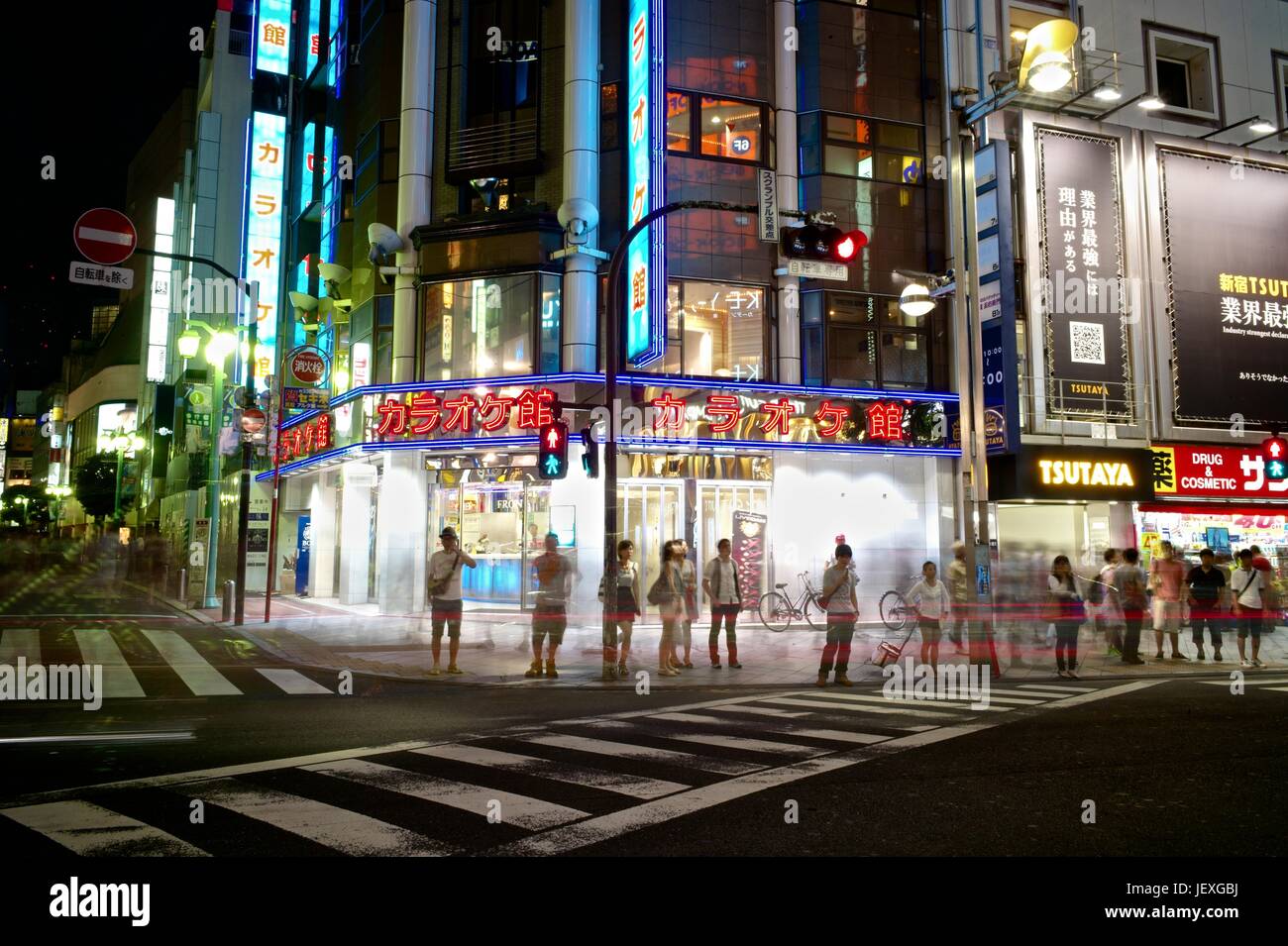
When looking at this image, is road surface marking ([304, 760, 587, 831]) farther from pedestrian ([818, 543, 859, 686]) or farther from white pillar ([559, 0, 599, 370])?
white pillar ([559, 0, 599, 370])

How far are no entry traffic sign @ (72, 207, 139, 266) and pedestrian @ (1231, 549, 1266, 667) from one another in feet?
61.3

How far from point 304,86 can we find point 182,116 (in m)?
52.5

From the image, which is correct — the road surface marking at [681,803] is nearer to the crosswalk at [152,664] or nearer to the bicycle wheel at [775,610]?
the crosswalk at [152,664]

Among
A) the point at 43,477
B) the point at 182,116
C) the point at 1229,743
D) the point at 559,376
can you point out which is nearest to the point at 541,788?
the point at 1229,743

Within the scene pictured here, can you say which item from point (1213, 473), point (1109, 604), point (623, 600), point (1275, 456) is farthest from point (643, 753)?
point (1213, 473)

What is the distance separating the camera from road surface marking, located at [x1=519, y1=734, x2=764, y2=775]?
730 centimetres

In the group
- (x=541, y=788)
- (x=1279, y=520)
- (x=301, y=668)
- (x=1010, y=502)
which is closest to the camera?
(x=541, y=788)

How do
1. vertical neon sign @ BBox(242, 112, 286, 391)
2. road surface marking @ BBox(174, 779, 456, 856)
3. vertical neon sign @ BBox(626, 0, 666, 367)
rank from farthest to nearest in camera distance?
vertical neon sign @ BBox(242, 112, 286, 391) < vertical neon sign @ BBox(626, 0, 666, 367) < road surface marking @ BBox(174, 779, 456, 856)

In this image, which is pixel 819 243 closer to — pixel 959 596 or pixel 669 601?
pixel 669 601

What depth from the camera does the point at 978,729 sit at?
9.15 metres

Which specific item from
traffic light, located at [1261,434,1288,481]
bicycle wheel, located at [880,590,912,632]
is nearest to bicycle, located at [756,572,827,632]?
bicycle wheel, located at [880,590,912,632]

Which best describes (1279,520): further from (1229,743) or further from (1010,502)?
(1229,743)

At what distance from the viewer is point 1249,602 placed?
1516 cm

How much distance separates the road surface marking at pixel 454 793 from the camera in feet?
18.9
